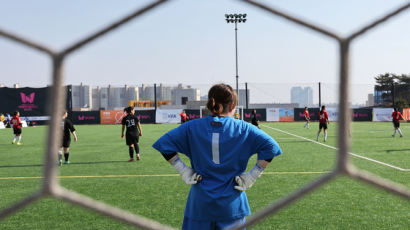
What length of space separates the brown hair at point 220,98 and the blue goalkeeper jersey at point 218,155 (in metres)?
0.06

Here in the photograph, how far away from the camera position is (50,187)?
1021 millimetres

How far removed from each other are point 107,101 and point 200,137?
56.1m

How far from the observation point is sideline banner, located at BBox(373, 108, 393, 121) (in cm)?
3269

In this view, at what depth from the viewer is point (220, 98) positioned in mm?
2172

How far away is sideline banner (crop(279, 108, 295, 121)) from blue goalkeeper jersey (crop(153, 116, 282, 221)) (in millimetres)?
33067

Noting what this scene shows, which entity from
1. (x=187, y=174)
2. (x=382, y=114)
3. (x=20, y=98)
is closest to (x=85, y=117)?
(x=20, y=98)

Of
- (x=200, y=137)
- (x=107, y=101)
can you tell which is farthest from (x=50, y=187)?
(x=107, y=101)

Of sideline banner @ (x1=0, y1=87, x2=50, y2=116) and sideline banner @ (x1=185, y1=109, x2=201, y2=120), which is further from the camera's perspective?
sideline banner @ (x1=185, y1=109, x2=201, y2=120)

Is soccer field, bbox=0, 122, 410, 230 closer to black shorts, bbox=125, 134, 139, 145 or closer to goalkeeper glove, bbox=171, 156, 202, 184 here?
black shorts, bbox=125, 134, 139, 145

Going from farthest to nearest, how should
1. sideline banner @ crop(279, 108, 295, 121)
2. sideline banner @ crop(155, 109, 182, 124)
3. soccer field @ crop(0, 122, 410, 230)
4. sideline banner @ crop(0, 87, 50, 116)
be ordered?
1. sideline banner @ crop(279, 108, 295, 121)
2. sideline banner @ crop(155, 109, 182, 124)
3. sideline banner @ crop(0, 87, 50, 116)
4. soccer field @ crop(0, 122, 410, 230)

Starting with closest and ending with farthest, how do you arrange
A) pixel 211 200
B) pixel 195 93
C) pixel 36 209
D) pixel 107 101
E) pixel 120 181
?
1. pixel 211 200
2. pixel 36 209
3. pixel 120 181
4. pixel 107 101
5. pixel 195 93

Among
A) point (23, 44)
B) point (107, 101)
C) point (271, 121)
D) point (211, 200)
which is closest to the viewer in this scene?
point (23, 44)

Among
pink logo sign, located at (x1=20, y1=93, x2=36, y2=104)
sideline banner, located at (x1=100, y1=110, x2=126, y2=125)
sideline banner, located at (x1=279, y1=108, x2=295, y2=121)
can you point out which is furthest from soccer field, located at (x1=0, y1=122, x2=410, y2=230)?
sideline banner, located at (x1=100, y1=110, x2=126, y2=125)

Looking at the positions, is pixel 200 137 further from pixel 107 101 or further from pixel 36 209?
pixel 107 101
